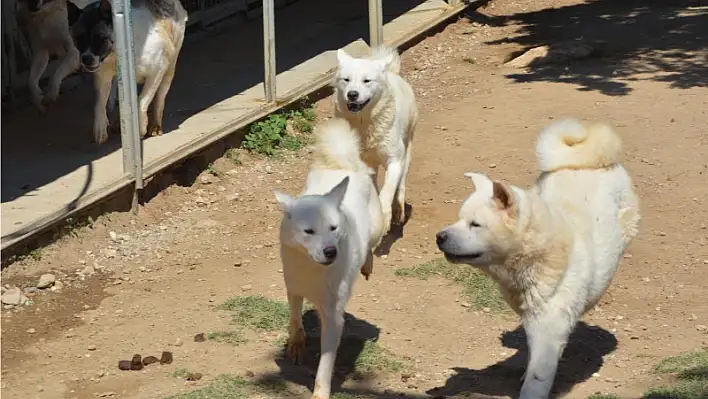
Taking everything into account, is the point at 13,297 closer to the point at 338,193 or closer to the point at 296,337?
the point at 296,337

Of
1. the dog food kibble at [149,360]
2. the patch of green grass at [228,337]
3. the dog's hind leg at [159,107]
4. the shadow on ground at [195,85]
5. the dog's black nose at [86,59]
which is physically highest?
the dog's black nose at [86,59]

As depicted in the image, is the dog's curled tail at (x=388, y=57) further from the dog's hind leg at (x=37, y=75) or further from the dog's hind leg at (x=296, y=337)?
the dog's hind leg at (x=37, y=75)

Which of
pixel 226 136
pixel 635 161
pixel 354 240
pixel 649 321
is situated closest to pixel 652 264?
pixel 649 321

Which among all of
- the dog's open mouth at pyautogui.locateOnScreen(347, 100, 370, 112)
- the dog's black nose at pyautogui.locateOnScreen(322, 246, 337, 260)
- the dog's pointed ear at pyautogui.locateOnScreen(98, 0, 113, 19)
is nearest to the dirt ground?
the dog's black nose at pyautogui.locateOnScreen(322, 246, 337, 260)

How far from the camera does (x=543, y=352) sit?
560 centimetres

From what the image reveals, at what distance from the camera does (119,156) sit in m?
9.04

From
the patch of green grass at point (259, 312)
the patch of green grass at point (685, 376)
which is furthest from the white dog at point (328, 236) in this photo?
the patch of green grass at point (685, 376)

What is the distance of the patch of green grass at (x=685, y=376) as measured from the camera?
5.71 metres

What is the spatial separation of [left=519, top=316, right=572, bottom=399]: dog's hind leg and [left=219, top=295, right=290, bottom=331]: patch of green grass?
5.76ft

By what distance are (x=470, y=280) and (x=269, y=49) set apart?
144 inches

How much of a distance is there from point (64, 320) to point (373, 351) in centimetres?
187

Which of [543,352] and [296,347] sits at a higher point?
[543,352]

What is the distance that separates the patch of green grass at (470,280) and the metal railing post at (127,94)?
6.80ft

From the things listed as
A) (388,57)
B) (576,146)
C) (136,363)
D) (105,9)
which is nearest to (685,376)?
(576,146)
